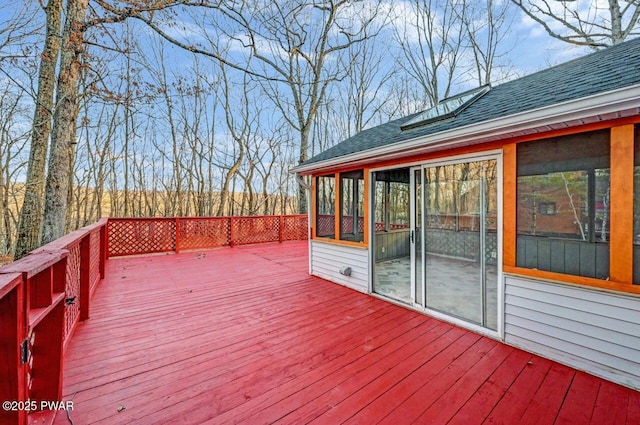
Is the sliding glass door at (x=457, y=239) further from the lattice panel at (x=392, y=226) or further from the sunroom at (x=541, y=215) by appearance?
the lattice panel at (x=392, y=226)

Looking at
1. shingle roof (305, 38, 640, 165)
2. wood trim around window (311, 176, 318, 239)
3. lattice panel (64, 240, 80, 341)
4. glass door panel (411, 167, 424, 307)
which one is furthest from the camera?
wood trim around window (311, 176, 318, 239)

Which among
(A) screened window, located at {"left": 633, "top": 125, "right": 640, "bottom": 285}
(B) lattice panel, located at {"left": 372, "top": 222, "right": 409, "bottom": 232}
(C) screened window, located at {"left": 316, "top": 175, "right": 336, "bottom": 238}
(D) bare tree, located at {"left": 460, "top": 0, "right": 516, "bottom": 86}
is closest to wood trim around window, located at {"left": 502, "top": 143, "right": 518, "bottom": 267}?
(A) screened window, located at {"left": 633, "top": 125, "right": 640, "bottom": 285}

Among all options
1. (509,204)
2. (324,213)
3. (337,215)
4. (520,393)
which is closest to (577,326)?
(520,393)

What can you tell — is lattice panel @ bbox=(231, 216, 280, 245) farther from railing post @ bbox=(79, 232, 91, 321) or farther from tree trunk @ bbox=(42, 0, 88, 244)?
railing post @ bbox=(79, 232, 91, 321)

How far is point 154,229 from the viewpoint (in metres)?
7.64

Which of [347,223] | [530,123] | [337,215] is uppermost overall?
[530,123]

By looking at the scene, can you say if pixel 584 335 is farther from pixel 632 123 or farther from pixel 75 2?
pixel 75 2

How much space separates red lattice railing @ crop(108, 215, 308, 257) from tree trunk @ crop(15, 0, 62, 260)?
2.17m

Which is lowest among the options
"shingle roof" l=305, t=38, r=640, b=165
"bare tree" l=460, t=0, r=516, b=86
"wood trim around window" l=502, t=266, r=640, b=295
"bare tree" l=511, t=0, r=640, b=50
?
"wood trim around window" l=502, t=266, r=640, b=295

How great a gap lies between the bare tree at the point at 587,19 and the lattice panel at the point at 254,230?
10699mm

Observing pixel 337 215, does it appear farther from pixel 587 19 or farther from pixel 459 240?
pixel 587 19

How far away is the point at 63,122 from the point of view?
15.4 ft

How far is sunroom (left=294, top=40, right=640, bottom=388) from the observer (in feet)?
6.88

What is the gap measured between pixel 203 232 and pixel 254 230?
1657 millimetres
